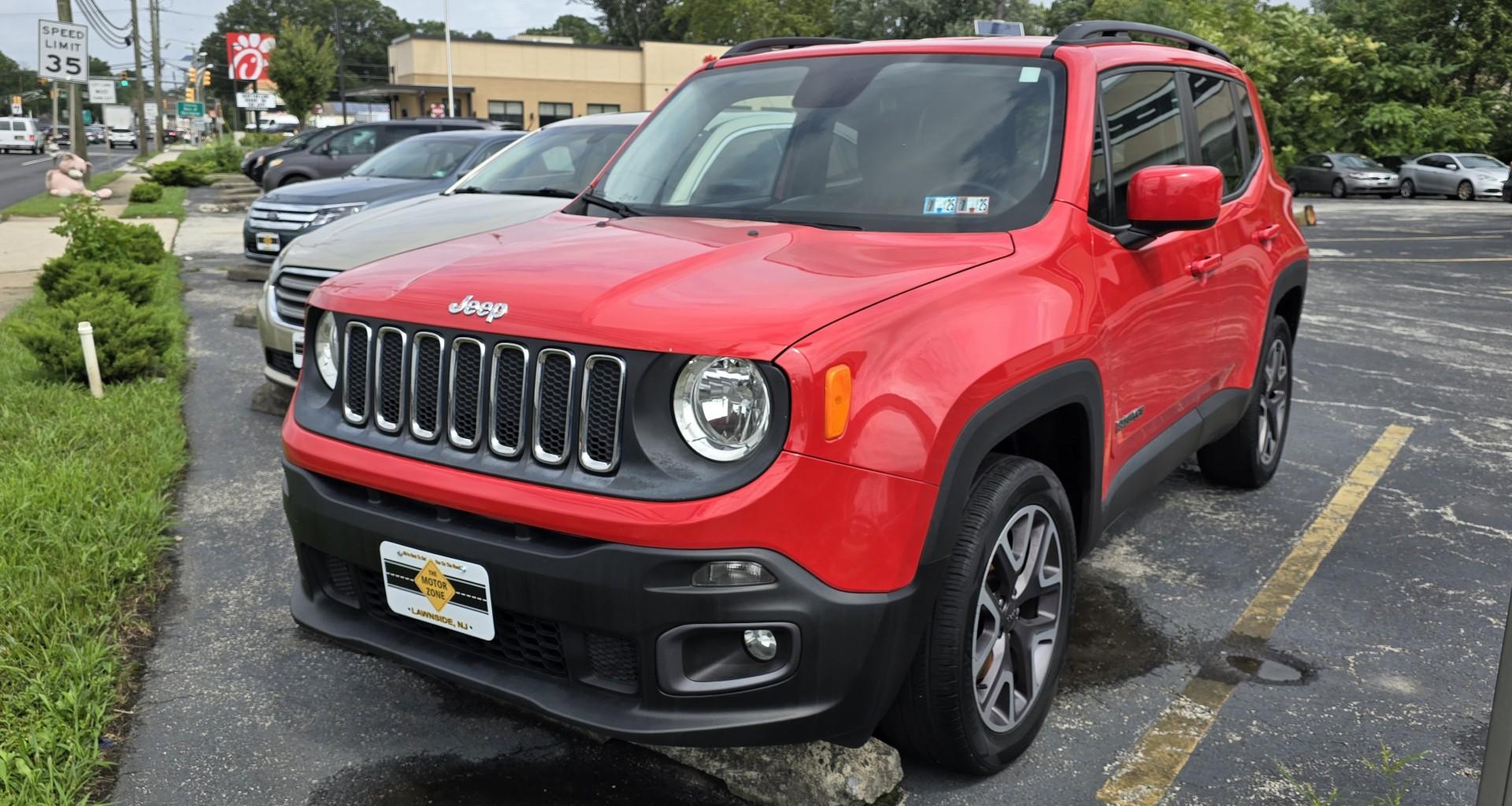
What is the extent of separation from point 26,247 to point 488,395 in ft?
49.4

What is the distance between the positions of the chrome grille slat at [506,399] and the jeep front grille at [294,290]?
3.75 metres

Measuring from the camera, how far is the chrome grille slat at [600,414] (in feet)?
8.27

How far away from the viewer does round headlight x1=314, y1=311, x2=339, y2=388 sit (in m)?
3.17

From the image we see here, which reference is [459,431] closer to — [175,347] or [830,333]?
[830,333]

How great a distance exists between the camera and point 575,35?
119812 millimetres


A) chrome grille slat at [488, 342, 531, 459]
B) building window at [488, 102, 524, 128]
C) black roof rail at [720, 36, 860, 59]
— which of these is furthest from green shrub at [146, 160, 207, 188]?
building window at [488, 102, 524, 128]

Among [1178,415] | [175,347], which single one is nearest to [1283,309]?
[1178,415]

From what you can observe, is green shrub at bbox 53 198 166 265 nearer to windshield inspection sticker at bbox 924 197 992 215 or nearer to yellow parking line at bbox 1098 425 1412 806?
windshield inspection sticker at bbox 924 197 992 215

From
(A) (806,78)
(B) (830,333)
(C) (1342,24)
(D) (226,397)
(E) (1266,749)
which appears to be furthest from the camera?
(C) (1342,24)

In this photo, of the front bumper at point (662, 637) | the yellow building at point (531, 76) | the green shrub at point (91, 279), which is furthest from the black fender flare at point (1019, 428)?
the yellow building at point (531, 76)

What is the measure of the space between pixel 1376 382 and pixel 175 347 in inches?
314

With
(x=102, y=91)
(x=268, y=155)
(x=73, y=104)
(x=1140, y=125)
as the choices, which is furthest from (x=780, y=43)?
(x=102, y=91)

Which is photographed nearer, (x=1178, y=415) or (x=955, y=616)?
(x=955, y=616)

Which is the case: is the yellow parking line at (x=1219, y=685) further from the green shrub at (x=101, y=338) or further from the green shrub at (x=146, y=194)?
the green shrub at (x=146, y=194)
